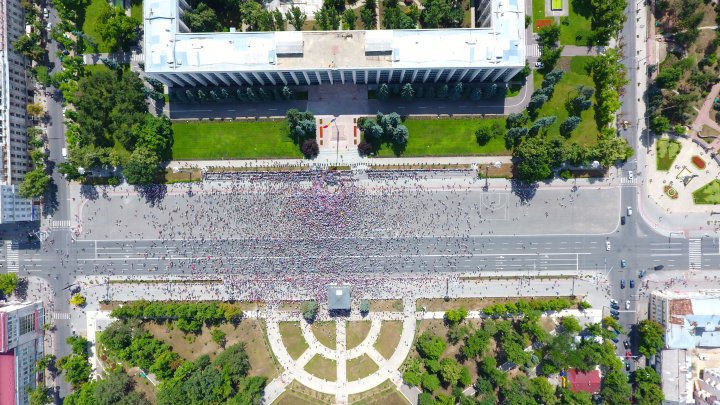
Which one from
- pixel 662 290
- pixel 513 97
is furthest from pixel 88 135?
pixel 662 290

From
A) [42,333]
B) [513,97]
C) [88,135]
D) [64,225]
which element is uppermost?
[513,97]

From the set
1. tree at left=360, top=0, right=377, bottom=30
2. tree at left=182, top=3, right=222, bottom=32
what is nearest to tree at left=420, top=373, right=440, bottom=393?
tree at left=360, top=0, right=377, bottom=30

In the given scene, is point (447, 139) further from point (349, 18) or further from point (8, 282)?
point (8, 282)

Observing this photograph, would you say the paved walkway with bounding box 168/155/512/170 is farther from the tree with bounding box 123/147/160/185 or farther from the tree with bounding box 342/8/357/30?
the tree with bounding box 342/8/357/30

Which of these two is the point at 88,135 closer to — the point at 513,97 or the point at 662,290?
the point at 513,97

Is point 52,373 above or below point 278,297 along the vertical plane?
below

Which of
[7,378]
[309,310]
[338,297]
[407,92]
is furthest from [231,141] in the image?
[7,378]
